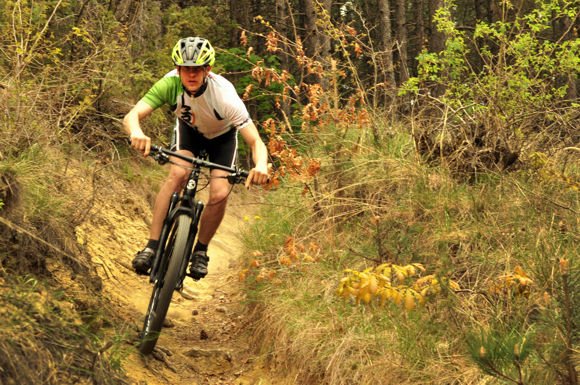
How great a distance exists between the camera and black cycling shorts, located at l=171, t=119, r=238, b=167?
20.2 ft

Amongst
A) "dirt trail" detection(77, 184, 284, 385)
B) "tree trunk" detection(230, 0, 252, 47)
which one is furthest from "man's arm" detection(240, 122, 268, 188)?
"tree trunk" detection(230, 0, 252, 47)

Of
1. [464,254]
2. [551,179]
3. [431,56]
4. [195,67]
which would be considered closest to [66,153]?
[195,67]

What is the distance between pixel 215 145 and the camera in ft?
20.5

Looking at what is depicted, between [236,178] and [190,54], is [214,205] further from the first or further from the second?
[190,54]

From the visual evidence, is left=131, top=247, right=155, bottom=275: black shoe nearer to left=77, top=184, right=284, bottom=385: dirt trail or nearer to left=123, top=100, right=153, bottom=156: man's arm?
left=77, top=184, right=284, bottom=385: dirt trail

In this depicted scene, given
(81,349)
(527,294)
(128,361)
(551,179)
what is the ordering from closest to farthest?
(81,349), (527,294), (128,361), (551,179)

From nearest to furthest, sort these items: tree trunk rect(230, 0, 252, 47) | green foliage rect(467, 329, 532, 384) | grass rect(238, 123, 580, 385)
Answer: green foliage rect(467, 329, 532, 384)
grass rect(238, 123, 580, 385)
tree trunk rect(230, 0, 252, 47)

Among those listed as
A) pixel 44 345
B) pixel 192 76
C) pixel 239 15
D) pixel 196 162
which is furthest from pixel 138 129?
pixel 239 15

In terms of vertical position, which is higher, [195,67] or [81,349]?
[195,67]

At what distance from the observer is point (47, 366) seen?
3498 mm

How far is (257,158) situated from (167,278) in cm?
105

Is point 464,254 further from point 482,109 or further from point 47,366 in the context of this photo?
point 47,366

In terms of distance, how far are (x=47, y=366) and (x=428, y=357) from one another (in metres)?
2.34

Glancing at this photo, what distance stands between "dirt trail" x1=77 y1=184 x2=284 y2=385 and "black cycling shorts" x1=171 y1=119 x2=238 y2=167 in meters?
1.23
